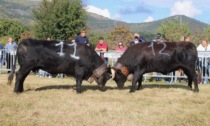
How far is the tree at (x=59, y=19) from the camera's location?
56.8m

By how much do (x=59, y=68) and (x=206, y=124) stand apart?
5.40m

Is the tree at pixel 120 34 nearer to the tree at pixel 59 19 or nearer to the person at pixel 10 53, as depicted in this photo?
the tree at pixel 59 19

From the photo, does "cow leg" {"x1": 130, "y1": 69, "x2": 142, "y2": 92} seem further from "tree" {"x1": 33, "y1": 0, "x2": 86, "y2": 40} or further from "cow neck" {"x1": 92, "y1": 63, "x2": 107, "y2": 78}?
"tree" {"x1": 33, "y1": 0, "x2": 86, "y2": 40}

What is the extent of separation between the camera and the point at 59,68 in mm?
11047

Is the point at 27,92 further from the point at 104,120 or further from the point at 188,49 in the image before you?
the point at 188,49

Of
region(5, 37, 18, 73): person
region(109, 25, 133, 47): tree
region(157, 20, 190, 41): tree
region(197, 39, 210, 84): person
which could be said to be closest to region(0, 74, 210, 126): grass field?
region(197, 39, 210, 84): person

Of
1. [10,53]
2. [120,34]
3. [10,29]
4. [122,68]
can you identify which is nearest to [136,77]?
[122,68]

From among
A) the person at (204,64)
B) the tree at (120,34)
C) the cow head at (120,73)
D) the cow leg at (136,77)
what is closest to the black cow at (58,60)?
the cow head at (120,73)

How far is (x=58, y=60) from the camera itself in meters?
11.0

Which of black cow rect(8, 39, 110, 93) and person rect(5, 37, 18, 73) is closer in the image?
black cow rect(8, 39, 110, 93)

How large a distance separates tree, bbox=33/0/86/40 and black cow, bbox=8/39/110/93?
45807 millimetres

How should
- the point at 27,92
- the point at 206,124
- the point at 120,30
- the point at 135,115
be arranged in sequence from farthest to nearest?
the point at 120,30 → the point at 27,92 → the point at 135,115 → the point at 206,124

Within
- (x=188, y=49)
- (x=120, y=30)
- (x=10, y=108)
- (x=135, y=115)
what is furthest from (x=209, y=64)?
(x=120, y=30)

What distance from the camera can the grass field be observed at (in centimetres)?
738
